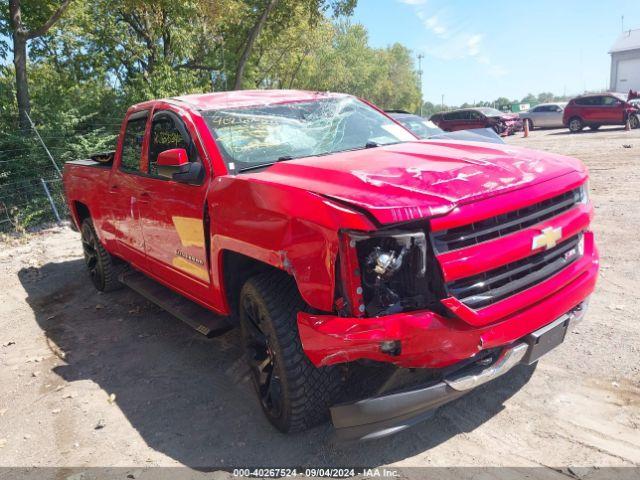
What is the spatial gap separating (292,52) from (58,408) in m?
27.7

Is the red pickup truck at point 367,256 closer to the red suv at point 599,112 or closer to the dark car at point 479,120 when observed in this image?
the red suv at point 599,112

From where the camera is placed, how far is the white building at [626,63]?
160 feet

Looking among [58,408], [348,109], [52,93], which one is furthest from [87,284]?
[52,93]

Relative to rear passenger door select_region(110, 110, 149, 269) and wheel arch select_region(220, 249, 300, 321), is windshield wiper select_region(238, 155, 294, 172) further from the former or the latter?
rear passenger door select_region(110, 110, 149, 269)

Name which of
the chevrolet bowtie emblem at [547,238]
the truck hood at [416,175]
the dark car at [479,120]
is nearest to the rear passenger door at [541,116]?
the dark car at [479,120]

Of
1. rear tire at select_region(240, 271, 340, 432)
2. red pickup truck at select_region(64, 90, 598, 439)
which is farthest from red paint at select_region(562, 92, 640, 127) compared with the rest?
rear tire at select_region(240, 271, 340, 432)

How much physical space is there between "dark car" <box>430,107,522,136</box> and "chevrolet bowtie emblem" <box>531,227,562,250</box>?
78.4 ft

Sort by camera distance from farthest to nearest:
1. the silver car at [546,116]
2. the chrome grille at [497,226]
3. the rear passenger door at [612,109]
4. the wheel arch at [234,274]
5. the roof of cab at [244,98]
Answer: the silver car at [546,116], the rear passenger door at [612,109], the roof of cab at [244,98], the wheel arch at [234,274], the chrome grille at [497,226]

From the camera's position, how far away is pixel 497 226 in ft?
8.35

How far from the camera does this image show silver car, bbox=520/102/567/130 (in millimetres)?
27391

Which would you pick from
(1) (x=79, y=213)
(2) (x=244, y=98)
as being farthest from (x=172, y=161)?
(1) (x=79, y=213)

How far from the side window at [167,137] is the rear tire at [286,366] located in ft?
3.98

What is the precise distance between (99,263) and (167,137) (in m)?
2.60

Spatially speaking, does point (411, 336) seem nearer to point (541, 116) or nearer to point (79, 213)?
point (79, 213)
